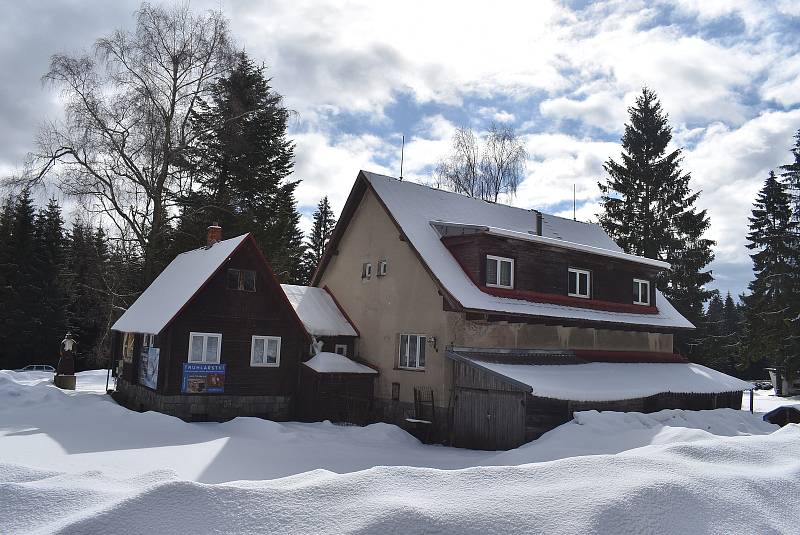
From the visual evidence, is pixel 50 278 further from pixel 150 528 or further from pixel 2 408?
pixel 150 528

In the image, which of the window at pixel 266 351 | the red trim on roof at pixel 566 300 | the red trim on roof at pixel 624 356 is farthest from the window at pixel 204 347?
the red trim on roof at pixel 624 356

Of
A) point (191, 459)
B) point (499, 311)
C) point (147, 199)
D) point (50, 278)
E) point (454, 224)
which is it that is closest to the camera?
point (191, 459)

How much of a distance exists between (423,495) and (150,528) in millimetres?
2798

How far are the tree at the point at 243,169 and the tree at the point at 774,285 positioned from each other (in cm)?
3344

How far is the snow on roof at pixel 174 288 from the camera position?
20391 mm

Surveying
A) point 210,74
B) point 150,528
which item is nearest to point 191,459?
point 150,528

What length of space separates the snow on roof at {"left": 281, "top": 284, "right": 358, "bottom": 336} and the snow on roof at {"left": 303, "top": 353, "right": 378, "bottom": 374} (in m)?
1.26

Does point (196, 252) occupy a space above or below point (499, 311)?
above

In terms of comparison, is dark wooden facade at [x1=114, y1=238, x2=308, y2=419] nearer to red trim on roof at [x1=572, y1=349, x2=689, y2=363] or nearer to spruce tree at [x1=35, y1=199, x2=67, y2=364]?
red trim on roof at [x1=572, y1=349, x2=689, y2=363]

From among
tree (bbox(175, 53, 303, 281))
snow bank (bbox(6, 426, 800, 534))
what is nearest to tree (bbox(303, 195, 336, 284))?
tree (bbox(175, 53, 303, 281))

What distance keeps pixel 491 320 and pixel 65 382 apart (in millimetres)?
19193

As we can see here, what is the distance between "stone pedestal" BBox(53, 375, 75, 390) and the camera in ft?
85.4

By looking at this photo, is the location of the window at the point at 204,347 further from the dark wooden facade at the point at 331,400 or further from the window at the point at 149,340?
the dark wooden facade at the point at 331,400

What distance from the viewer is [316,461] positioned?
13836mm
